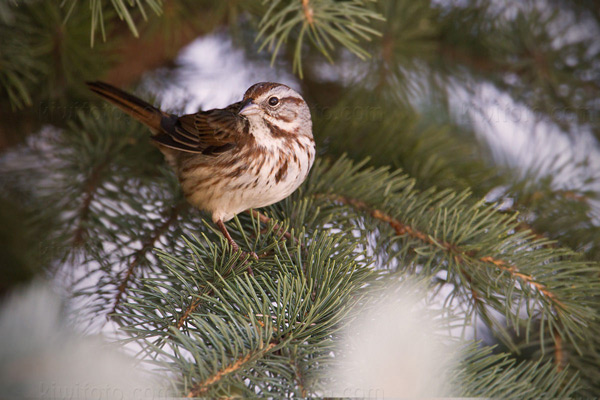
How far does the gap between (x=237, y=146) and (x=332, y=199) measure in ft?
1.43

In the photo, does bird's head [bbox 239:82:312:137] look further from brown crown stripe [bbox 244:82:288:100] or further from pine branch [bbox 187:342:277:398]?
pine branch [bbox 187:342:277:398]

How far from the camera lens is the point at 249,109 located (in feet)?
6.77

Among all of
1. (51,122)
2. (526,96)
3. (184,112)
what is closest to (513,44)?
(526,96)

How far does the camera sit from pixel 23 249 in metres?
2.18

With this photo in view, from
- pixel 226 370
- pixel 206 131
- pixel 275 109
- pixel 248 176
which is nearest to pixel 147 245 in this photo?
pixel 248 176

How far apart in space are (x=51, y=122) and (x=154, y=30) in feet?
1.96

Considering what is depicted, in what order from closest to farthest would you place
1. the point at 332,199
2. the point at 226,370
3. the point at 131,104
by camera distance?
the point at 226,370, the point at 332,199, the point at 131,104

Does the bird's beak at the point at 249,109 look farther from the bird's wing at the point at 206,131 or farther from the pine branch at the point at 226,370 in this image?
the pine branch at the point at 226,370

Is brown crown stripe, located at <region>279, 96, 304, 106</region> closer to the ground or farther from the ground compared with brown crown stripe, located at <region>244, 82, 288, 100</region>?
closer to the ground

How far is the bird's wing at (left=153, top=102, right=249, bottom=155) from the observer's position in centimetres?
216

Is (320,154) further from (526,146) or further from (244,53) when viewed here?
(526,146)

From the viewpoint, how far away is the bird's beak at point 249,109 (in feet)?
6.74

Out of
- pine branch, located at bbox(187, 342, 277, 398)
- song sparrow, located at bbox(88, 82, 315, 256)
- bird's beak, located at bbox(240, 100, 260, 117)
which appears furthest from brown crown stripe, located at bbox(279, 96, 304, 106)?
pine branch, located at bbox(187, 342, 277, 398)

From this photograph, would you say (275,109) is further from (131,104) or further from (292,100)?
(131,104)
